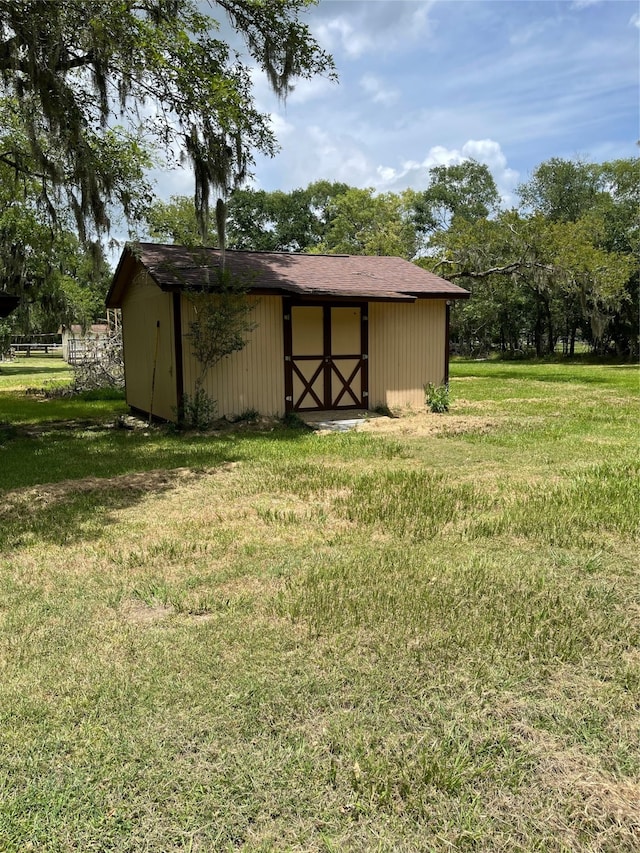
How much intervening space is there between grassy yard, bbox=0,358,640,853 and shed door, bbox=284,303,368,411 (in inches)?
219

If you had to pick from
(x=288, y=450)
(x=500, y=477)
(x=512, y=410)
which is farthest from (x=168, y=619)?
(x=512, y=410)

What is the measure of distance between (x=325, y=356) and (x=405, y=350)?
6.28 ft

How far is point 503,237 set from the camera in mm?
23484

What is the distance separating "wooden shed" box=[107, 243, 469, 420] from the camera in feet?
34.8

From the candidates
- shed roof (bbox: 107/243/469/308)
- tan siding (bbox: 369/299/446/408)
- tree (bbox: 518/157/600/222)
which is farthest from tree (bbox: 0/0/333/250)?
tree (bbox: 518/157/600/222)

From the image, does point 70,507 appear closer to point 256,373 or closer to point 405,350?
point 256,373

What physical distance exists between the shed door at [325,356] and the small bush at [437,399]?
1449mm

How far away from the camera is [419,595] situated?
11.4 ft

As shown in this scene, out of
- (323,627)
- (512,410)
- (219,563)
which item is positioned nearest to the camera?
(323,627)

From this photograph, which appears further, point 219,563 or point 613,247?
point 613,247

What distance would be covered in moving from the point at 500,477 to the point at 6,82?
28.9 ft

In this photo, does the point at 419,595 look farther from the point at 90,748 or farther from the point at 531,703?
the point at 90,748

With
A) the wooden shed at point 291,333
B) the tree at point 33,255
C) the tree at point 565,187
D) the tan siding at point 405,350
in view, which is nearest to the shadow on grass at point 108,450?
the wooden shed at point 291,333

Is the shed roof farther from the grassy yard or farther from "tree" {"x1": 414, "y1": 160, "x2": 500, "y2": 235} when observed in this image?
"tree" {"x1": 414, "y1": 160, "x2": 500, "y2": 235}
